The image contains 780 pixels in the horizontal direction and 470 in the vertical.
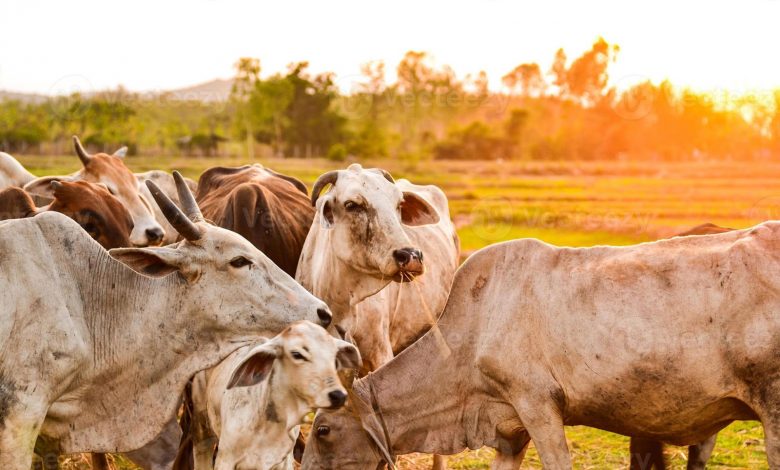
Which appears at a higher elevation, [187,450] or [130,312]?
[130,312]

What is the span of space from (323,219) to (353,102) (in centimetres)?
4985

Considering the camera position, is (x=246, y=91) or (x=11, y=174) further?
(x=246, y=91)

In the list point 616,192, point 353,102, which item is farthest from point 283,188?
point 353,102

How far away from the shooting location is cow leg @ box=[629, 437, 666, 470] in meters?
6.27

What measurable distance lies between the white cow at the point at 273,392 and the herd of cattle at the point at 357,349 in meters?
0.01

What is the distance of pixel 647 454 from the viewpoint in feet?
20.8

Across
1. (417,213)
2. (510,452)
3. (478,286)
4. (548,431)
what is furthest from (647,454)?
(417,213)

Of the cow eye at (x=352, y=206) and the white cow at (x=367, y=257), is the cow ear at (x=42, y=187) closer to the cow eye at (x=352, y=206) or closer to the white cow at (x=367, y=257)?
the white cow at (x=367, y=257)

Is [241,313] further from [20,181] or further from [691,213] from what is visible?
[691,213]

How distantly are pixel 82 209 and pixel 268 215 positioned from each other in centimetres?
130

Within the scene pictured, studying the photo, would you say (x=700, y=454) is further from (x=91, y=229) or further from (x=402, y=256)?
(x=91, y=229)

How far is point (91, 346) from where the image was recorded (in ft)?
16.1

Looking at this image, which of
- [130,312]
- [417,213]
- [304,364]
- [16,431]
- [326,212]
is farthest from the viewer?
[417,213]

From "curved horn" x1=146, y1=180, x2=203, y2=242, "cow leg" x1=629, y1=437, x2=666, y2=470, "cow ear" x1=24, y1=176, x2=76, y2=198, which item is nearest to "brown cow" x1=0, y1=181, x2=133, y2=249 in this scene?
"cow ear" x1=24, y1=176, x2=76, y2=198
